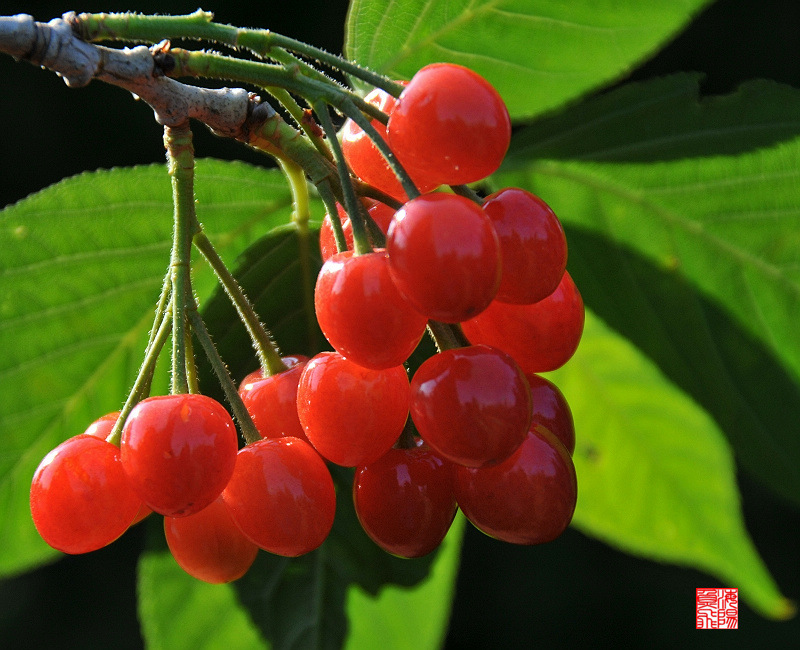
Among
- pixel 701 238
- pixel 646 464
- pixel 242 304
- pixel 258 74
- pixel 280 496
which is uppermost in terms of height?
pixel 258 74

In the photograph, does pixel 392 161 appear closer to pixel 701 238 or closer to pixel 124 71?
pixel 124 71

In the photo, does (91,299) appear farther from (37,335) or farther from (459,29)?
(459,29)

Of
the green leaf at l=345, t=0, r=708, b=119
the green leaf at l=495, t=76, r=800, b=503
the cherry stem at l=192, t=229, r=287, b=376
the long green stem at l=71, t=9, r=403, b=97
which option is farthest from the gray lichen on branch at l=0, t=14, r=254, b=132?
the green leaf at l=495, t=76, r=800, b=503

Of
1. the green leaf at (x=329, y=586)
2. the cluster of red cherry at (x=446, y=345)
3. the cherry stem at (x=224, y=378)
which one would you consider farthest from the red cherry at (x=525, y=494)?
the green leaf at (x=329, y=586)

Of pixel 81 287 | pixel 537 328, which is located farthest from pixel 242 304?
pixel 81 287

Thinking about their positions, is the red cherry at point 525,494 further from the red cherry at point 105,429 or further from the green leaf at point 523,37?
the green leaf at point 523,37

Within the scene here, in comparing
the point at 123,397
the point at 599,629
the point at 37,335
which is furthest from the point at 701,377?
the point at 599,629
